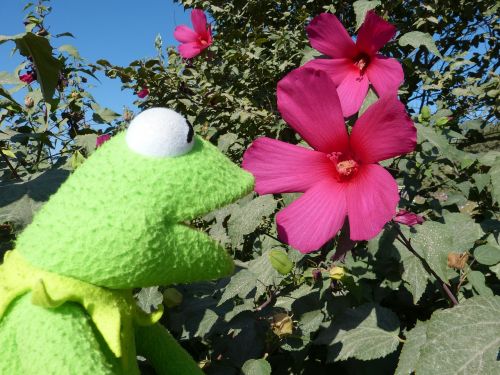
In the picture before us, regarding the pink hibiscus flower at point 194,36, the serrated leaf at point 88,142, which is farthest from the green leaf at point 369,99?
the pink hibiscus flower at point 194,36

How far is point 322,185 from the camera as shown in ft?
2.57

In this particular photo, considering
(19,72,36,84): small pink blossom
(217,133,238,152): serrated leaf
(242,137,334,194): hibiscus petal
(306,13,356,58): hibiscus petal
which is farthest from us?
(19,72,36,84): small pink blossom

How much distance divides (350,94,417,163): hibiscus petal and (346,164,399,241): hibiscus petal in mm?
27

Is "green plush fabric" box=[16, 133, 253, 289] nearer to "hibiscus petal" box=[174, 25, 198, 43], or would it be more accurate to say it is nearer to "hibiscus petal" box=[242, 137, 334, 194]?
"hibiscus petal" box=[242, 137, 334, 194]

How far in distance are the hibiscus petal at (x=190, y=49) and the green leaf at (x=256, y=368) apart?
142 cm

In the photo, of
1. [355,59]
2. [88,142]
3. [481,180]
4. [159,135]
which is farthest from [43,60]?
[481,180]

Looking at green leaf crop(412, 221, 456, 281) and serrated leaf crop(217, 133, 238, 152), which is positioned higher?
serrated leaf crop(217, 133, 238, 152)

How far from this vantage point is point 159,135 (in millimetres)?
566

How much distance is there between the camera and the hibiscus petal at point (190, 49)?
6.42 ft

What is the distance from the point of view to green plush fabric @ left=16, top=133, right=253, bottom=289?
1.75 ft

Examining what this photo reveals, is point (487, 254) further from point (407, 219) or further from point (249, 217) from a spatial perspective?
point (249, 217)

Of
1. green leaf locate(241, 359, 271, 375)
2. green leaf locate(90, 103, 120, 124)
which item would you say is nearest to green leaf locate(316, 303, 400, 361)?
green leaf locate(241, 359, 271, 375)

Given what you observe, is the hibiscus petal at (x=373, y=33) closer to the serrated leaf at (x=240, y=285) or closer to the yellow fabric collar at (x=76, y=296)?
the serrated leaf at (x=240, y=285)

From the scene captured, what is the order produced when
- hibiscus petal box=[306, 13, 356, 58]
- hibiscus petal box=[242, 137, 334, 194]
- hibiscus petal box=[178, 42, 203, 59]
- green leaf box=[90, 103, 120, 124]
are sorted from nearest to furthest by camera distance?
hibiscus petal box=[242, 137, 334, 194] → hibiscus petal box=[306, 13, 356, 58] → green leaf box=[90, 103, 120, 124] → hibiscus petal box=[178, 42, 203, 59]
